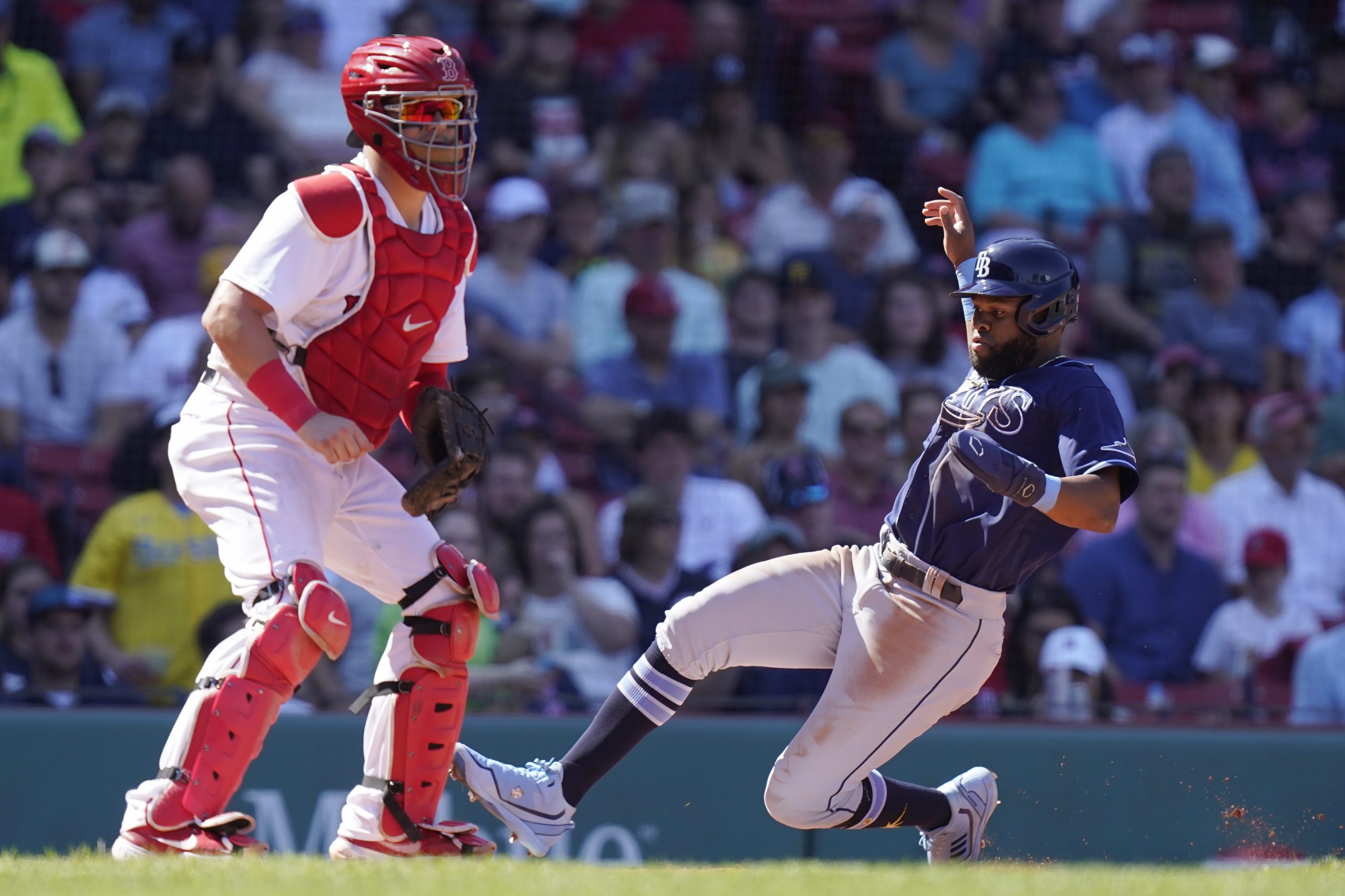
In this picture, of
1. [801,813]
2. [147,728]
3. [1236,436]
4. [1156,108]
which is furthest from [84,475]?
[1156,108]

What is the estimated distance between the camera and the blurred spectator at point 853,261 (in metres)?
9.37

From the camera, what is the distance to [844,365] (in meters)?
8.73

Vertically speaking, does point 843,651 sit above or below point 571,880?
above

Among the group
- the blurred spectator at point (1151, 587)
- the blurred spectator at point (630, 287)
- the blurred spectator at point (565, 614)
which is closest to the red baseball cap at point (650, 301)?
the blurred spectator at point (630, 287)

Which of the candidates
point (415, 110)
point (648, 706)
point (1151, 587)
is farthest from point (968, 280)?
point (1151, 587)

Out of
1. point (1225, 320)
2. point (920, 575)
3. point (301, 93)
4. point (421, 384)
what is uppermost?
point (301, 93)

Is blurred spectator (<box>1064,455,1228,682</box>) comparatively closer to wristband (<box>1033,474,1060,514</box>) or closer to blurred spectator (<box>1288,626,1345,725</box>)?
blurred spectator (<box>1288,626,1345,725</box>)

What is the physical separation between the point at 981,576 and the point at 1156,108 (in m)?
7.05

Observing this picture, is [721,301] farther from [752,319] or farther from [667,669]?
[667,669]

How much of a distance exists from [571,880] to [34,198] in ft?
21.8

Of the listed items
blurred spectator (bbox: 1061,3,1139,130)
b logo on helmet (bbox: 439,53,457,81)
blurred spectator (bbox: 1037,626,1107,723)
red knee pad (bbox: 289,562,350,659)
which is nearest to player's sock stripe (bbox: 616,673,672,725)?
red knee pad (bbox: 289,562,350,659)

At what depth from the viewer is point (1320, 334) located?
9.45 meters

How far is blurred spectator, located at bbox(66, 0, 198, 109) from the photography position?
32.6 ft

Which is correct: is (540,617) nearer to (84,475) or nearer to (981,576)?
(84,475)
